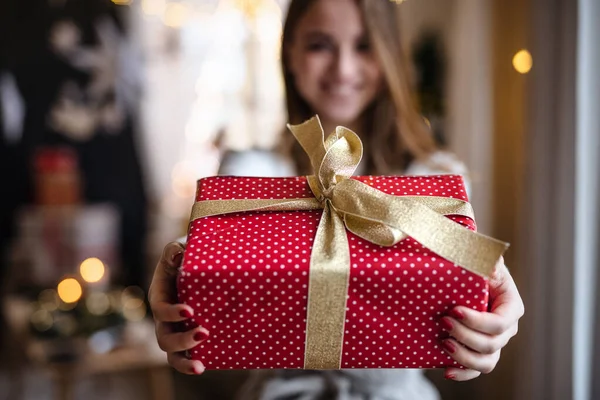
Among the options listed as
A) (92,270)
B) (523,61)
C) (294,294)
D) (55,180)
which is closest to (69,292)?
(92,270)

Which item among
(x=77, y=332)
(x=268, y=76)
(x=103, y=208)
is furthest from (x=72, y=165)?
(x=77, y=332)

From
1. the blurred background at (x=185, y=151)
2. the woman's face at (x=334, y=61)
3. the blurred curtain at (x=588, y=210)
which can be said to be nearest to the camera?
the woman's face at (x=334, y=61)

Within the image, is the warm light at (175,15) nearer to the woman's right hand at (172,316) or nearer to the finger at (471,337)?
the woman's right hand at (172,316)

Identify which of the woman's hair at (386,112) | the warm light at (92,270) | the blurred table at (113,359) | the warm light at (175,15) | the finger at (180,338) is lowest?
the blurred table at (113,359)

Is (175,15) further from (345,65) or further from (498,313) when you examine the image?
(498,313)

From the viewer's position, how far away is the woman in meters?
1.00

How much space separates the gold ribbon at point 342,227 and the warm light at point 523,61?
4.46ft

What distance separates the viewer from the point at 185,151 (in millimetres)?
4055

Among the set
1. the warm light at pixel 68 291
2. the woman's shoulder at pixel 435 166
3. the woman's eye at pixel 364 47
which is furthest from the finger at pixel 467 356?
the warm light at pixel 68 291

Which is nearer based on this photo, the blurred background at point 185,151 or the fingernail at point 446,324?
the fingernail at point 446,324

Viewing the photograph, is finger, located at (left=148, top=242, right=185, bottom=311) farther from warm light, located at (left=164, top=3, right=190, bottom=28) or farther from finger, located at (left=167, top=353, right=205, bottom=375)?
warm light, located at (left=164, top=3, right=190, bottom=28)

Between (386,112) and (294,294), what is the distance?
1.85ft

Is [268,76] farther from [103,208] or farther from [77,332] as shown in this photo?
[77,332]

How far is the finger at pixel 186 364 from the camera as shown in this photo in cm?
67
